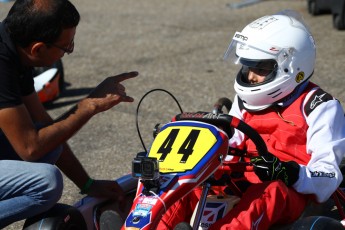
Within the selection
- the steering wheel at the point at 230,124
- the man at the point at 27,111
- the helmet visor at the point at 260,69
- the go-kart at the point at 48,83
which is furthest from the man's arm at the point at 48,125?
the go-kart at the point at 48,83

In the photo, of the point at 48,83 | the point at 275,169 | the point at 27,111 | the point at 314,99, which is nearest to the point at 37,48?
the point at 27,111

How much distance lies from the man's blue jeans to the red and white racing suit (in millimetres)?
548

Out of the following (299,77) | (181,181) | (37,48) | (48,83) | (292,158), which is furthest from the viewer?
(48,83)

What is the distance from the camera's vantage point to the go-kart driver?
361 centimetres

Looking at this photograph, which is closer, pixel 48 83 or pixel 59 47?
pixel 59 47

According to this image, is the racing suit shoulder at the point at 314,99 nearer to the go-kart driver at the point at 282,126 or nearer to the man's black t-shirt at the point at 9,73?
the go-kart driver at the point at 282,126

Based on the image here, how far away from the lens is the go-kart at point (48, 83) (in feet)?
22.5

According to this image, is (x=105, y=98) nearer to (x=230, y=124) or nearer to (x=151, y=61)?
(x=230, y=124)

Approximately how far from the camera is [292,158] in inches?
156

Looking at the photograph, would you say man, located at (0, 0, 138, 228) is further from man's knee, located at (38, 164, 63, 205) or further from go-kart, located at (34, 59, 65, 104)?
go-kart, located at (34, 59, 65, 104)

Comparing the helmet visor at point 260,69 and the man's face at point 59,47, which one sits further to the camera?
the helmet visor at point 260,69

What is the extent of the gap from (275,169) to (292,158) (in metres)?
0.38

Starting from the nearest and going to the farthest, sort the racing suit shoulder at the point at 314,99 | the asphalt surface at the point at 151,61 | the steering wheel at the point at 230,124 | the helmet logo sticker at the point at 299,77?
the steering wheel at the point at 230,124, the racing suit shoulder at the point at 314,99, the helmet logo sticker at the point at 299,77, the asphalt surface at the point at 151,61

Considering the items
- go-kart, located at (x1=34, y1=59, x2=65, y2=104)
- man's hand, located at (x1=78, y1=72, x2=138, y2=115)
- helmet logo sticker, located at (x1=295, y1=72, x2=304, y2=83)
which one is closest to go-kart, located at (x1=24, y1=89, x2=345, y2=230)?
man's hand, located at (x1=78, y1=72, x2=138, y2=115)
